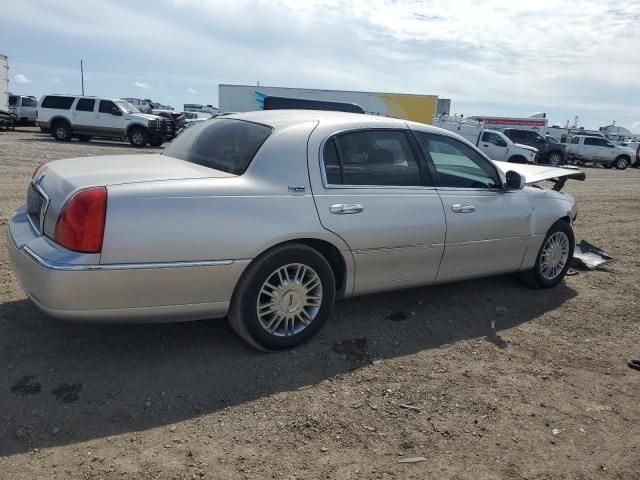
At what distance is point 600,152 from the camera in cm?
2916

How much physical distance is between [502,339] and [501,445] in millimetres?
1422

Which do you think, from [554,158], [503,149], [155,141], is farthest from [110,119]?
[554,158]

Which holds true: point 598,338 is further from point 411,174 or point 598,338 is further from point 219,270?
point 219,270

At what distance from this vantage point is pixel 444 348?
3.90 meters

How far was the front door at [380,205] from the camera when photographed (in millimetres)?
3639

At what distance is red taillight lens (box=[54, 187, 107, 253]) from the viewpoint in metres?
2.85

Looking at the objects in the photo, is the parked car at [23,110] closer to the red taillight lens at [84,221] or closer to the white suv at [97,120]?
the white suv at [97,120]

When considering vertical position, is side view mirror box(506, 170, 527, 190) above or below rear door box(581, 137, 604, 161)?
below

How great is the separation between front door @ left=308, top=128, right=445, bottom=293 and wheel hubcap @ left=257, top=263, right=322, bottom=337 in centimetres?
35

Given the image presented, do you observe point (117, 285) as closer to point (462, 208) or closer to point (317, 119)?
point (317, 119)

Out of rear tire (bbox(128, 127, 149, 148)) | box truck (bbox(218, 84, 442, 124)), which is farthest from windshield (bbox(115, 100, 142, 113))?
box truck (bbox(218, 84, 442, 124))

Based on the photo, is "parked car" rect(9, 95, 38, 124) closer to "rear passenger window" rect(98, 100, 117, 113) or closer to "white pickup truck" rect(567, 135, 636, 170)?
"rear passenger window" rect(98, 100, 117, 113)

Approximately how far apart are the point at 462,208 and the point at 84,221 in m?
2.79

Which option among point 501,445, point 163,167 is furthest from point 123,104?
point 501,445
